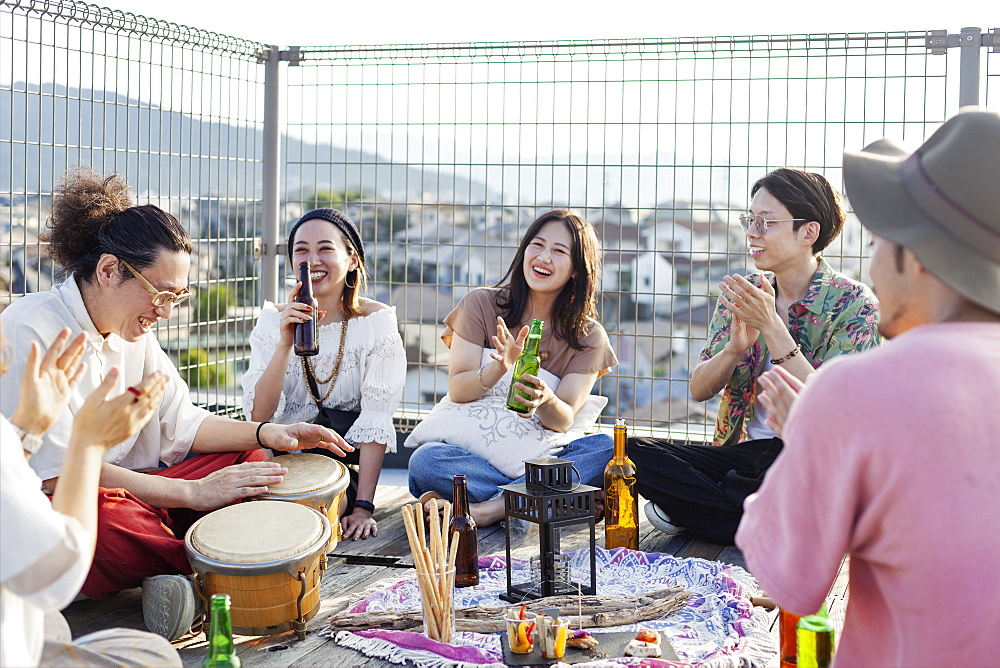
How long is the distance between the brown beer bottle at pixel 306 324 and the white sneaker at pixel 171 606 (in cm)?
129

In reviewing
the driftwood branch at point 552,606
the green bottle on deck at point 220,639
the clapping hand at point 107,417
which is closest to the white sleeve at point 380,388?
the driftwood branch at point 552,606

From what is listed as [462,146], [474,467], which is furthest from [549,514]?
[462,146]

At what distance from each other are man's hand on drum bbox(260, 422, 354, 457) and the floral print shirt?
5.11ft

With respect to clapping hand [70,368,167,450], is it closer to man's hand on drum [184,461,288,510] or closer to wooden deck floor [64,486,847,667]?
wooden deck floor [64,486,847,667]

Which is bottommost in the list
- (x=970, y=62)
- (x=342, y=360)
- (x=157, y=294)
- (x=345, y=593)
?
(x=345, y=593)

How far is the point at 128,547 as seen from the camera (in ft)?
10.3

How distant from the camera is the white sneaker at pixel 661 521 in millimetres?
4301

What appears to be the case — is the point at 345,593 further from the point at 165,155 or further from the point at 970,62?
the point at 970,62

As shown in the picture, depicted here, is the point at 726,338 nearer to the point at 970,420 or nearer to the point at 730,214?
the point at 730,214

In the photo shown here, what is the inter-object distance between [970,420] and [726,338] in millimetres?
2687

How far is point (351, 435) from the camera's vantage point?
170 inches

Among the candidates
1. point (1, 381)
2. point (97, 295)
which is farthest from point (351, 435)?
point (1, 381)

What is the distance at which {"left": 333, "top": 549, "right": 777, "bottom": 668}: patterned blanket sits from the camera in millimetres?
2865

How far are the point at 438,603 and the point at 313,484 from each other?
73 cm
